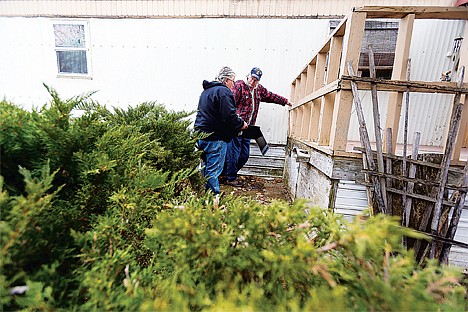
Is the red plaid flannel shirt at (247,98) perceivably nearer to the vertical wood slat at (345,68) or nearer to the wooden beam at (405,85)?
the vertical wood slat at (345,68)

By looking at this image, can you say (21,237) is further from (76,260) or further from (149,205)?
(149,205)

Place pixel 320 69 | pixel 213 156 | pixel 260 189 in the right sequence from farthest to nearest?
1. pixel 260 189
2. pixel 213 156
3. pixel 320 69

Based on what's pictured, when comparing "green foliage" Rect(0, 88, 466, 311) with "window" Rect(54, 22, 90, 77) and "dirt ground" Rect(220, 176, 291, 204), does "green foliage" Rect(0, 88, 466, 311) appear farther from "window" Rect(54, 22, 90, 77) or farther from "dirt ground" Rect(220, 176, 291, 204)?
"window" Rect(54, 22, 90, 77)

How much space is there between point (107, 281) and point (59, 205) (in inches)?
16.2

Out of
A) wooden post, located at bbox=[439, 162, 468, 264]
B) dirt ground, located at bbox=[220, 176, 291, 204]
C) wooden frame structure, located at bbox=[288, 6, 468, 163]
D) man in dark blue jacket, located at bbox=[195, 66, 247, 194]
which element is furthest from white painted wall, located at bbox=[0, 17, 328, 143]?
wooden post, located at bbox=[439, 162, 468, 264]

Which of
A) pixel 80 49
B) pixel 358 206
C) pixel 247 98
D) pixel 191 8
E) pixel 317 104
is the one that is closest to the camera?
pixel 358 206

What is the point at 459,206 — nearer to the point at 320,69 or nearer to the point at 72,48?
the point at 320,69

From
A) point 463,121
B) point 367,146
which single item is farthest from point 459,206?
point 367,146

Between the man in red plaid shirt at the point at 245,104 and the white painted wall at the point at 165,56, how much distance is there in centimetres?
108

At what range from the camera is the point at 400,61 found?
2.25m

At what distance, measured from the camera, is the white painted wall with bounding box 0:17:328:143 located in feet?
20.4

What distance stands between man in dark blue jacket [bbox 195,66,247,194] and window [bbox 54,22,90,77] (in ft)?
17.2

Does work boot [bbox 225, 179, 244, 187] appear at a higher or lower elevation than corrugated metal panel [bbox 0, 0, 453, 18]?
lower

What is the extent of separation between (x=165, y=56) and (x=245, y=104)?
3087 millimetres
